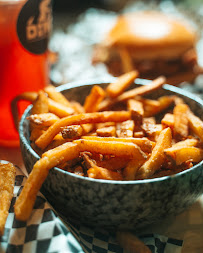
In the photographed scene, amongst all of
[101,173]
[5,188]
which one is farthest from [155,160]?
[5,188]

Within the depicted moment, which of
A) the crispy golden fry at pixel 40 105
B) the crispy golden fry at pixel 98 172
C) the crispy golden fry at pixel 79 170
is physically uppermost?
the crispy golden fry at pixel 40 105

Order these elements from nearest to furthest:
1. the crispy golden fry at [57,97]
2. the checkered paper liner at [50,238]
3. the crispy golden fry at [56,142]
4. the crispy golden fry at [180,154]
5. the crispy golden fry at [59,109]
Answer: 1. the checkered paper liner at [50,238]
2. the crispy golden fry at [180,154]
3. the crispy golden fry at [56,142]
4. the crispy golden fry at [59,109]
5. the crispy golden fry at [57,97]

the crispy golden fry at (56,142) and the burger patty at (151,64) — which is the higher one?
the burger patty at (151,64)

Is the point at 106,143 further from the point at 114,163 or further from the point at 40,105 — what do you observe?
the point at 40,105

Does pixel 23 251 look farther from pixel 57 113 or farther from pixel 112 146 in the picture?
pixel 57 113

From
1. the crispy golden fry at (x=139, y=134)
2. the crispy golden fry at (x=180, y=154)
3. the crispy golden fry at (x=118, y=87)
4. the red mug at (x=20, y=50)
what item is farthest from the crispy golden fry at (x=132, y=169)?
the red mug at (x=20, y=50)

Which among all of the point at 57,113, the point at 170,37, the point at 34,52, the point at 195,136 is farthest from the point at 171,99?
the point at 170,37

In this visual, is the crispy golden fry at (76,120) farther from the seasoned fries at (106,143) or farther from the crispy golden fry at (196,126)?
the crispy golden fry at (196,126)

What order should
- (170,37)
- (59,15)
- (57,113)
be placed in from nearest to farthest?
(57,113) < (170,37) < (59,15)
